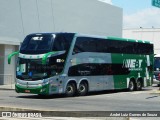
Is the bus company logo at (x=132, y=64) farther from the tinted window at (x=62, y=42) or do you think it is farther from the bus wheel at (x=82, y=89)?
the tinted window at (x=62, y=42)

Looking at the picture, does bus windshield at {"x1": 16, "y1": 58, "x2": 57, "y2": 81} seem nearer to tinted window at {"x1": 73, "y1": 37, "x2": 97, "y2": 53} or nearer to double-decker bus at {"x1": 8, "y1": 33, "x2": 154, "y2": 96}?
double-decker bus at {"x1": 8, "y1": 33, "x2": 154, "y2": 96}

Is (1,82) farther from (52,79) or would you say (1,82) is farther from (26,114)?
(26,114)

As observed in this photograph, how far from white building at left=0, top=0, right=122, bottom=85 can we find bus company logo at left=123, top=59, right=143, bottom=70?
1161 cm

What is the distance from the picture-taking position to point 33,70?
77.8ft

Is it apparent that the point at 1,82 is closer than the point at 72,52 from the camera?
No

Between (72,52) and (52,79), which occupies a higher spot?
(72,52)

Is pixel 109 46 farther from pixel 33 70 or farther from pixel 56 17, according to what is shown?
pixel 56 17

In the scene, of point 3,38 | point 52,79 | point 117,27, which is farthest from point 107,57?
point 117,27

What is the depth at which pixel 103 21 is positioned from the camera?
51.1 meters

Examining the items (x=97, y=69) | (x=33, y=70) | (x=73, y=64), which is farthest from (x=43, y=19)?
(x=33, y=70)

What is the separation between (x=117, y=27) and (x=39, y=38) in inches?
1233

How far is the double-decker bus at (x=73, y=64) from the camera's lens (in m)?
23.6

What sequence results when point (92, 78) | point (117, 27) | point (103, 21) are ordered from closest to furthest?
point (92, 78), point (103, 21), point (117, 27)

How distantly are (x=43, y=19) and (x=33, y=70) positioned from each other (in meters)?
17.5
